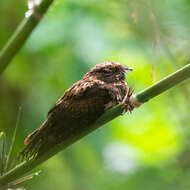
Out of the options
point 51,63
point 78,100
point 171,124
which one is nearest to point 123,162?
point 171,124

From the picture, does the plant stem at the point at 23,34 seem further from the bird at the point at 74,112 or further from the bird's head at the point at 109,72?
the bird's head at the point at 109,72

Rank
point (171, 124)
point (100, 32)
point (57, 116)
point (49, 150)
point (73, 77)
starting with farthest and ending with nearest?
1. point (171, 124)
2. point (100, 32)
3. point (73, 77)
4. point (57, 116)
5. point (49, 150)

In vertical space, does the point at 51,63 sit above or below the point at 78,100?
below

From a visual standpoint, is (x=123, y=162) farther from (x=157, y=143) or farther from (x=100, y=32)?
(x=100, y=32)

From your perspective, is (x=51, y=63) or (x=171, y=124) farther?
(x=171, y=124)

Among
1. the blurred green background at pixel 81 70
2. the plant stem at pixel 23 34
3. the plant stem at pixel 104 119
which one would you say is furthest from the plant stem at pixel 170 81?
the blurred green background at pixel 81 70

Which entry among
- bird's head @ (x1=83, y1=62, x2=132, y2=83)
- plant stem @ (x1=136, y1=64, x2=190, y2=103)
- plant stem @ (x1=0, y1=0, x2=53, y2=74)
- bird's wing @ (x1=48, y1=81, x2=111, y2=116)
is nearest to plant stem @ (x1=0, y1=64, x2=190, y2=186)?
plant stem @ (x1=136, y1=64, x2=190, y2=103)

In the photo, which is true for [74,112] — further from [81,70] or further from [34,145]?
[81,70]

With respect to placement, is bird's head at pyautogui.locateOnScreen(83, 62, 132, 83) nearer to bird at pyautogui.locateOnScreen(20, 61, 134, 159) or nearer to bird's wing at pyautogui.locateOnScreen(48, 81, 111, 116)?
bird at pyautogui.locateOnScreen(20, 61, 134, 159)

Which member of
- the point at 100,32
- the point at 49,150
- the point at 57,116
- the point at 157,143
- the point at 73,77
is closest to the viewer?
the point at 49,150
